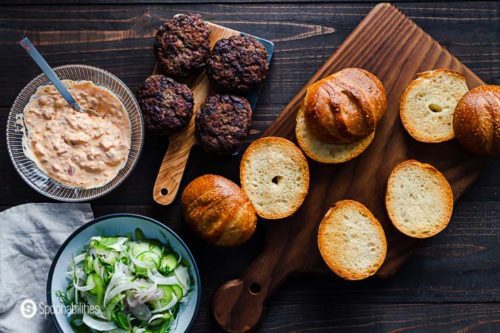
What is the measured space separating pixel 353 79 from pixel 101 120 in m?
1.43

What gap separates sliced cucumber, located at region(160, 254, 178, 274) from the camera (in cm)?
309

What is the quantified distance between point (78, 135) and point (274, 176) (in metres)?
1.11

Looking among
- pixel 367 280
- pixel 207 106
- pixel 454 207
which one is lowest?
pixel 367 280

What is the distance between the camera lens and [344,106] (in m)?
3.17

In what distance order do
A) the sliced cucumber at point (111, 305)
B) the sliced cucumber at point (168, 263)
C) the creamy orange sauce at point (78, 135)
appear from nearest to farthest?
the sliced cucumber at point (111, 305) → the sliced cucumber at point (168, 263) → the creamy orange sauce at point (78, 135)

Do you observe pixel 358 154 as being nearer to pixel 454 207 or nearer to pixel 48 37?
pixel 454 207

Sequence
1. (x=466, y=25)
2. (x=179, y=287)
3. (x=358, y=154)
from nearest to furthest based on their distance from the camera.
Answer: (x=179, y=287)
(x=358, y=154)
(x=466, y=25)

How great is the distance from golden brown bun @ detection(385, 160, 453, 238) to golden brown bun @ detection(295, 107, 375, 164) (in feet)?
0.78

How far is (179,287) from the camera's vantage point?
3109 mm

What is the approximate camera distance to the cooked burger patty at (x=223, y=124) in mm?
3256

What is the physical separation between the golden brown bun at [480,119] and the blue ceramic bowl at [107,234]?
1.66 metres

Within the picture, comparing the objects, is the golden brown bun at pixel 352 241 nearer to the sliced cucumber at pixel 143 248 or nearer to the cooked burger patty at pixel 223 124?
the cooked burger patty at pixel 223 124

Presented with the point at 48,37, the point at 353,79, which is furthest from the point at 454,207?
the point at 48,37

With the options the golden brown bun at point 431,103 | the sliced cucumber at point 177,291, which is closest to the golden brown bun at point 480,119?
the golden brown bun at point 431,103
